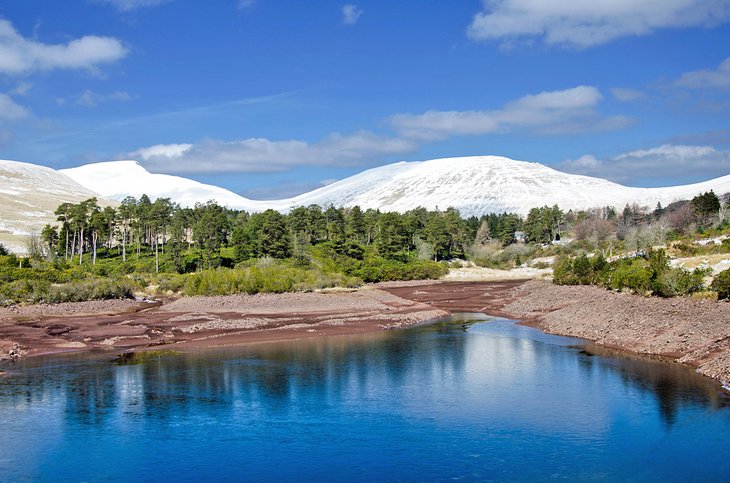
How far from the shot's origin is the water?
19.5m

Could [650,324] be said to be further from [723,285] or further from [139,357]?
[139,357]

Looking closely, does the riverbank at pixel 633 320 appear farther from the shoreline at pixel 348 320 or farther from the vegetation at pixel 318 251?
the vegetation at pixel 318 251

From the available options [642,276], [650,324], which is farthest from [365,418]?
[642,276]

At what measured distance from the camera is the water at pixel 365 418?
19.5m

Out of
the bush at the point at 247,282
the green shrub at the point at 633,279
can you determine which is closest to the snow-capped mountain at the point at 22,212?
the bush at the point at 247,282

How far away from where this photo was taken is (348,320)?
52.8m

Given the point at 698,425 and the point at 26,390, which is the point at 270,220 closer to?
the point at 26,390

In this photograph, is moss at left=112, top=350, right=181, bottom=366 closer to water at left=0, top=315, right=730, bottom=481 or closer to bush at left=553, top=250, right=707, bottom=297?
water at left=0, top=315, right=730, bottom=481

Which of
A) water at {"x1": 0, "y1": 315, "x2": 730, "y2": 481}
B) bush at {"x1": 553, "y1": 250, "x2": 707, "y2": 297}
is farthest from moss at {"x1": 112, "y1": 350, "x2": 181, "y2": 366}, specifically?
bush at {"x1": 553, "y1": 250, "x2": 707, "y2": 297}

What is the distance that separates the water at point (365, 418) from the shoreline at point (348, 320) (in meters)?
3.26

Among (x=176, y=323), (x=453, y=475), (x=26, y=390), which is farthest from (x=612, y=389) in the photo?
(x=176, y=323)

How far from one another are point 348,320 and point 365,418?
28.2 meters

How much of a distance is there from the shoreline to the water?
128 inches

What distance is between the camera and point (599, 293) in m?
55.0
